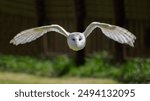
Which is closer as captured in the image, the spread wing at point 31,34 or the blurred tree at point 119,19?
the spread wing at point 31,34

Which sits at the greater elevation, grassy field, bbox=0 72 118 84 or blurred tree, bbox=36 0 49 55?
blurred tree, bbox=36 0 49 55

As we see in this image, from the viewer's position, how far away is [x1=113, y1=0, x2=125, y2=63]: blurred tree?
740 cm

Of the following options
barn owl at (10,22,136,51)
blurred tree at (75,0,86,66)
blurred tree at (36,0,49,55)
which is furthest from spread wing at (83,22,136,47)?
blurred tree at (36,0,49,55)

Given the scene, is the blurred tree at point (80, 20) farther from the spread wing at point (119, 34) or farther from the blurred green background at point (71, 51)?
the spread wing at point (119, 34)

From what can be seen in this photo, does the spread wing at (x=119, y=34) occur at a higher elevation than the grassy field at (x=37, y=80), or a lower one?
higher

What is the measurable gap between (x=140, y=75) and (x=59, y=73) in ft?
3.57

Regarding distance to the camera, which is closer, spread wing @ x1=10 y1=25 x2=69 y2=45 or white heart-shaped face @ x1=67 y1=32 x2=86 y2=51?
white heart-shaped face @ x1=67 y1=32 x2=86 y2=51

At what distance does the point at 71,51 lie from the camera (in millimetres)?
7766

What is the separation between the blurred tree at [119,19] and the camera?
7401 millimetres

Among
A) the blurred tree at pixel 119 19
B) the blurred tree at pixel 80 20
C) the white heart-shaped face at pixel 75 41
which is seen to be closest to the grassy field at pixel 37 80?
the blurred tree at pixel 80 20

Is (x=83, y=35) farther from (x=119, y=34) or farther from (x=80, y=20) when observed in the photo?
(x=80, y=20)

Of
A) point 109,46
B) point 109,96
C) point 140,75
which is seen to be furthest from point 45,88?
point 109,46

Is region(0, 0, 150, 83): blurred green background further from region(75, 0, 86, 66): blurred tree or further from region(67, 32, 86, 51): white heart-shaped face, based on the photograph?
region(67, 32, 86, 51): white heart-shaped face

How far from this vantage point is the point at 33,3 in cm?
791
